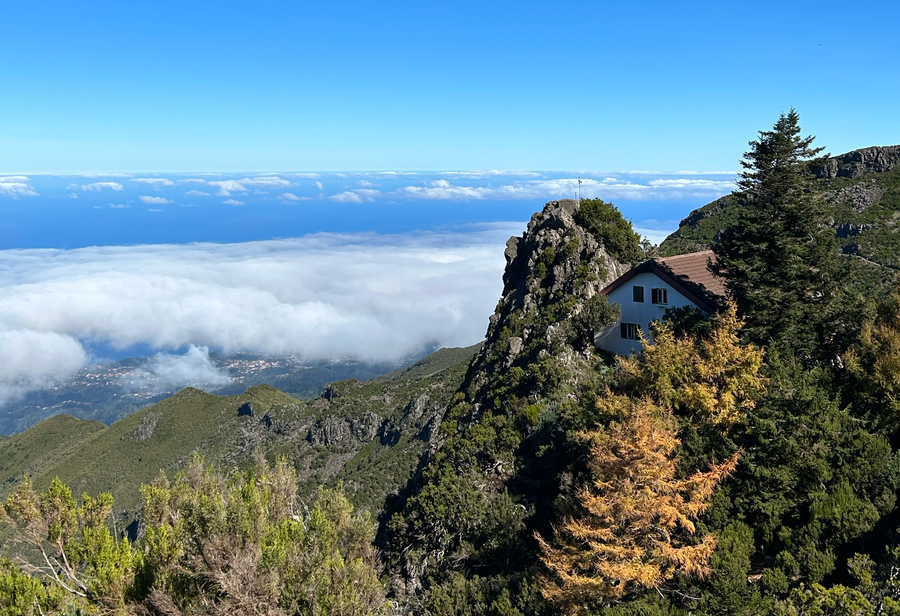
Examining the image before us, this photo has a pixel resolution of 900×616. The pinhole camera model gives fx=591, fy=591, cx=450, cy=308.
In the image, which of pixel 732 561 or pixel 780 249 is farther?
pixel 780 249

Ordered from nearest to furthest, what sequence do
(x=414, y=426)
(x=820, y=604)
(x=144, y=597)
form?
(x=820, y=604) < (x=144, y=597) < (x=414, y=426)

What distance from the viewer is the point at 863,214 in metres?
58.4

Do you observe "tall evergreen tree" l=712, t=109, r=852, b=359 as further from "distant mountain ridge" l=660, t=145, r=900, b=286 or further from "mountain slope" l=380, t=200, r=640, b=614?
"distant mountain ridge" l=660, t=145, r=900, b=286

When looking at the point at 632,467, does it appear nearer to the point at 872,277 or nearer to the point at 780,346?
the point at 780,346

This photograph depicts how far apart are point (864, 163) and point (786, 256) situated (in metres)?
60.7

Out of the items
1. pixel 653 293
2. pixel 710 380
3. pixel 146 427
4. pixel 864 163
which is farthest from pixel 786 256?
pixel 146 427

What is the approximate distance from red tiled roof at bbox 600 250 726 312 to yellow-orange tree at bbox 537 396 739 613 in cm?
1403

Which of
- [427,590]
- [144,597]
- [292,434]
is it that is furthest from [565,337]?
[292,434]

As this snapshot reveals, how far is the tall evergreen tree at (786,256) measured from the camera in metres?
22.6

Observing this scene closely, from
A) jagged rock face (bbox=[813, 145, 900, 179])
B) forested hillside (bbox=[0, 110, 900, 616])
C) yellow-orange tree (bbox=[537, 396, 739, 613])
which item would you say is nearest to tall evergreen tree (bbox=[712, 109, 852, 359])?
forested hillside (bbox=[0, 110, 900, 616])

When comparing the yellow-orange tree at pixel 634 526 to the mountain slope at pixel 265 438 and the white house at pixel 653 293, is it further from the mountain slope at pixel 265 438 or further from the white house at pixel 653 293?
the mountain slope at pixel 265 438

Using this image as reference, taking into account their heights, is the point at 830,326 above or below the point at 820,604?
above

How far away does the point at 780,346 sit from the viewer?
22.4 meters

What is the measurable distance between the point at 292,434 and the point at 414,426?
36.5 m
